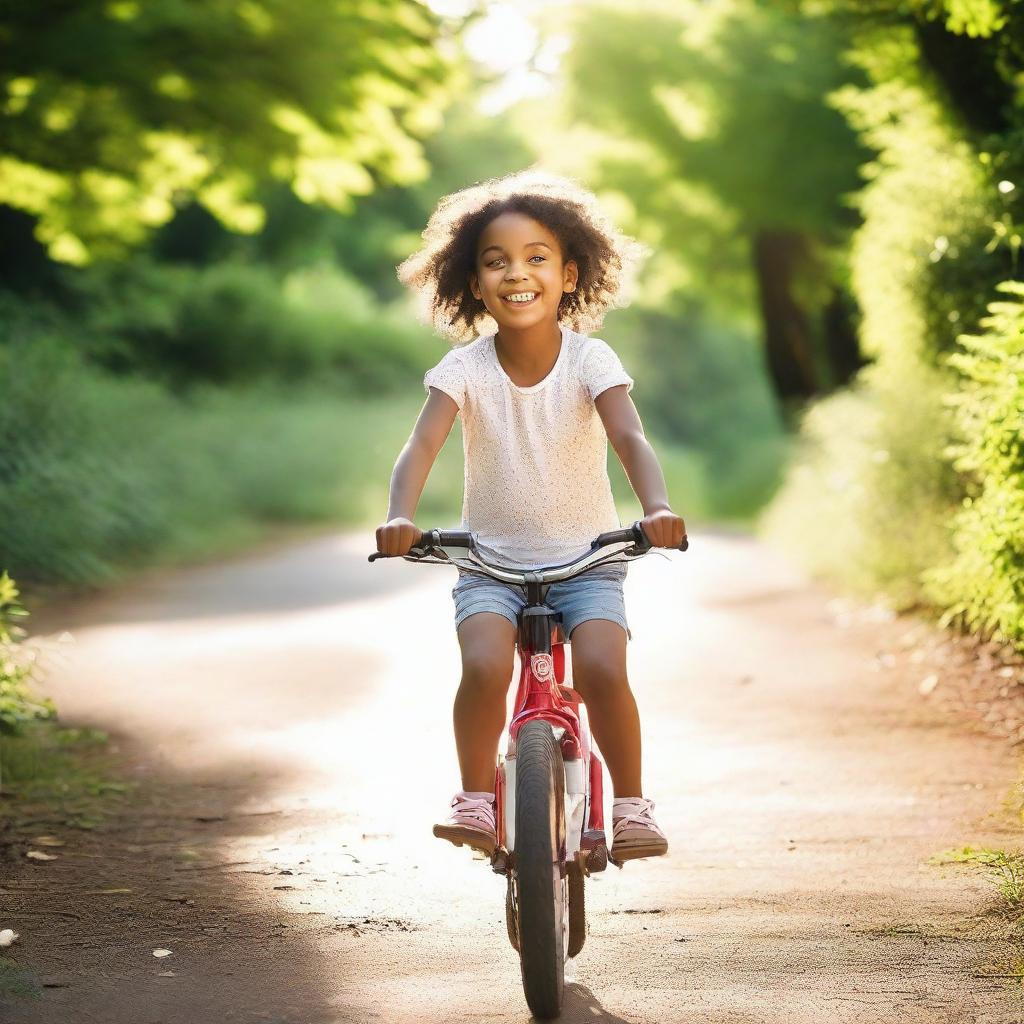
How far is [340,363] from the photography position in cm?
3378

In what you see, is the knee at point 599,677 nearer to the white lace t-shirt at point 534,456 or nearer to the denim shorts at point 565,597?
the denim shorts at point 565,597

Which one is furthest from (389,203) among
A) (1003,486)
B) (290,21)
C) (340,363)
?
(1003,486)

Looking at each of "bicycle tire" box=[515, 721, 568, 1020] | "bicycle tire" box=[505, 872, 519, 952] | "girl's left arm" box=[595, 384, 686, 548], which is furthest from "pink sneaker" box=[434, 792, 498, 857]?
"girl's left arm" box=[595, 384, 686, 548]

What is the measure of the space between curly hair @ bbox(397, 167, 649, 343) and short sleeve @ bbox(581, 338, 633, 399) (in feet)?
1.32

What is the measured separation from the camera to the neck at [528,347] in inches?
175

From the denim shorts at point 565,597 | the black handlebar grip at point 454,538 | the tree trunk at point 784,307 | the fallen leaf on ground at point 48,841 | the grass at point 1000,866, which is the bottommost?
the grass at point 1000,866

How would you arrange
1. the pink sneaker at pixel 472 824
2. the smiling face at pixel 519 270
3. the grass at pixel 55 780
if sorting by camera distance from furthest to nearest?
1. the grass at pixel 55 780
2. the smiling face at pixel 519 270
3. the pink sneaker at pixel 472 824

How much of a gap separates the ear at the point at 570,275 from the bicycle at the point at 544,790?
1079mm

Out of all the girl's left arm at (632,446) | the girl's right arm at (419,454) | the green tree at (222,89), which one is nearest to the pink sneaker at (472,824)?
the girl's right arm at (419,454)

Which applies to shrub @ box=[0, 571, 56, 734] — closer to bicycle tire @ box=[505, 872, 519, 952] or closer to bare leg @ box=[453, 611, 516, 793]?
bare leg @ box=[453, 611, 516, 793]

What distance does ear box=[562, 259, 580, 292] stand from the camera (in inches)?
186

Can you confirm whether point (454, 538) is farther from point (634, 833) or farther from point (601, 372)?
point (634, 833)

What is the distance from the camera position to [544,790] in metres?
3.66

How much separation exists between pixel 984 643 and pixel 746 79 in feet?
43.7
